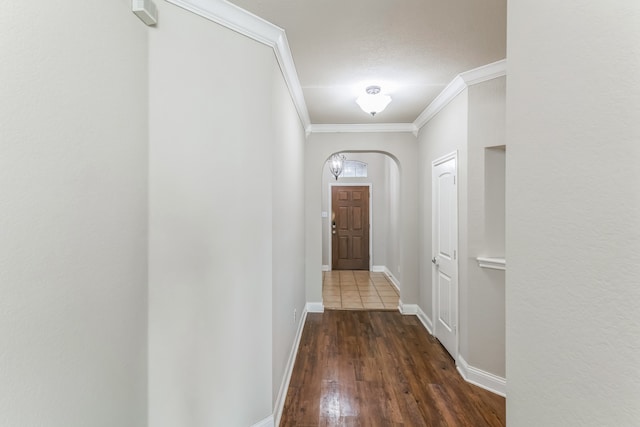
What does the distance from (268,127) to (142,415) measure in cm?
168

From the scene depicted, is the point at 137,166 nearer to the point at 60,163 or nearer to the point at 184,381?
the point at 60,163

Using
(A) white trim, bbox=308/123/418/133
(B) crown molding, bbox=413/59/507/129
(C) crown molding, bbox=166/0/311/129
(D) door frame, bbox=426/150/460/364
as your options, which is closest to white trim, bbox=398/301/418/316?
(D) door frame, bbox=426/150/460/364

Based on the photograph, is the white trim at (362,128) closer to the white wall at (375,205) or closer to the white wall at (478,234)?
the white wall at (478,234)

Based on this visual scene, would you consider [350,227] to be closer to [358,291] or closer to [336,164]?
[336,164]

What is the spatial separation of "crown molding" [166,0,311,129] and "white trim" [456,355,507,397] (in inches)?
116

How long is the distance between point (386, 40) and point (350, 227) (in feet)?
17.9

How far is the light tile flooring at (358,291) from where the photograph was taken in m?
4.71

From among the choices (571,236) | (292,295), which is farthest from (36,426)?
(292,295)

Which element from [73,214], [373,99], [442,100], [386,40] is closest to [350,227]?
[442,100]

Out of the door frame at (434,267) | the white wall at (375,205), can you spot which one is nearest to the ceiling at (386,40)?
the door frame at (434,267)

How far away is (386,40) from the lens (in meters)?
2.14

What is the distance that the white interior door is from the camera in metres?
3.00

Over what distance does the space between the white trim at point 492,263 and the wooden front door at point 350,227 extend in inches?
186

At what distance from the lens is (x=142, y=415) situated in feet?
4.72
